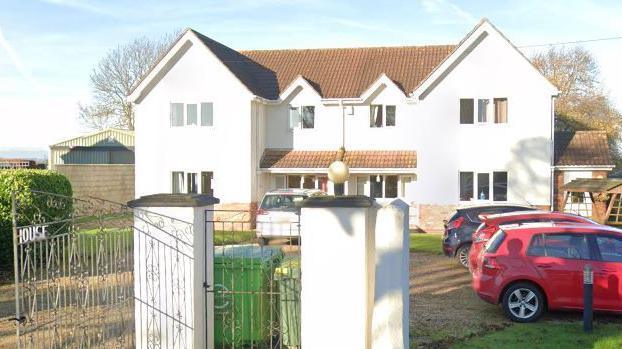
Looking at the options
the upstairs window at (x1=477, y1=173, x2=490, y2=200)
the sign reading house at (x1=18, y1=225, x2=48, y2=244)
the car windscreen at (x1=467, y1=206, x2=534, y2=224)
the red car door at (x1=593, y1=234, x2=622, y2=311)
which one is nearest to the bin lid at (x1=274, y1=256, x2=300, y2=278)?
the sign reading house at (x1=18, y1=225, x2=48, y2=244)

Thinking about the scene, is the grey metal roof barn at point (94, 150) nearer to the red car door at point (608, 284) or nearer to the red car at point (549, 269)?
the red car at point (549, 269)

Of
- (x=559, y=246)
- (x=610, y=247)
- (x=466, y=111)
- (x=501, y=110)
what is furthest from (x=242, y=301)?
(x=501, y=110)

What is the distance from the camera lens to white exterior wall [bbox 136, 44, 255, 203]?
2480cm


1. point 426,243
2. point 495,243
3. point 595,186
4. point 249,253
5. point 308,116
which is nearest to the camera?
point 249,253

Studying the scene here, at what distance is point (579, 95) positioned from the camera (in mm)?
47688

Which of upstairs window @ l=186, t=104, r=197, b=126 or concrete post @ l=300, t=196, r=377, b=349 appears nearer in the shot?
concrete post @ l=300, t=196, r=377, b=349

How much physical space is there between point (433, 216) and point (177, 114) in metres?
11.2

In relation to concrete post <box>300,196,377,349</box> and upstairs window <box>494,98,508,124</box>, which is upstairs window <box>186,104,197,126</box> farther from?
concrete post <box>300,196,377,349</box>

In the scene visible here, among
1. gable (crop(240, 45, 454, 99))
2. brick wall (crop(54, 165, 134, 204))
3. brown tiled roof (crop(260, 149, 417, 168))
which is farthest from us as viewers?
brick wall (crop(54, 165, 134, 204))

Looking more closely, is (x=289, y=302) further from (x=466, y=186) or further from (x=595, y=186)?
(x=466, y=186)

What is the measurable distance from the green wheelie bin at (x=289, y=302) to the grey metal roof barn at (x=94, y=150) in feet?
109

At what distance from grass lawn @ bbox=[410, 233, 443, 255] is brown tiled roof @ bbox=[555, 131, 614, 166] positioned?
6.15m

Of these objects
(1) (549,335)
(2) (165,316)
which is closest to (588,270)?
(1) (549,335)

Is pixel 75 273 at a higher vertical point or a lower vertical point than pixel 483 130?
lower
